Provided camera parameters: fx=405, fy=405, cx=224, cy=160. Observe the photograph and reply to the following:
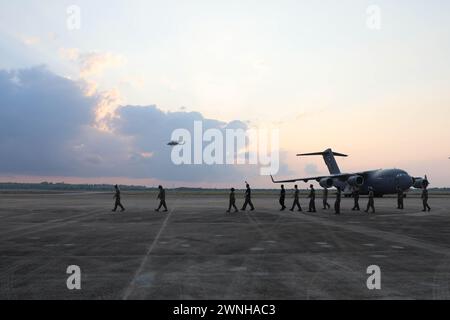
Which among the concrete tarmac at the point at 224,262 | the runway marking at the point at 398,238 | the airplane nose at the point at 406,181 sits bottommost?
the runway marking at the point at 398,238

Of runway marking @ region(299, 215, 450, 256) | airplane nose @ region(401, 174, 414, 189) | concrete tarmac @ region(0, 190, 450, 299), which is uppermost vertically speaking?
Result: airplane nose @ region(401, 174, 414, 189)

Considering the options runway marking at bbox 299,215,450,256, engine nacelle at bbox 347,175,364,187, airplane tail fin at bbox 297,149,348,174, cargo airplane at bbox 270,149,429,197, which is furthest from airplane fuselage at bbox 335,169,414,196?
runway marking at bbox 299,215,450,256

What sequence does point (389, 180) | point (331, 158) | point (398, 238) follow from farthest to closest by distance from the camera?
1. point (331, 158)
2. point (389, 180)
3. point (398, 238)

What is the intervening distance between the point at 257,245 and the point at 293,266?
328 centimetres

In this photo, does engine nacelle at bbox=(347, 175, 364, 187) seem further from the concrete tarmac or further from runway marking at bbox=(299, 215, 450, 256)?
the concrete tarmac

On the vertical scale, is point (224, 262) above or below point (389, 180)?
below

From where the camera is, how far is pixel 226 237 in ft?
46.0

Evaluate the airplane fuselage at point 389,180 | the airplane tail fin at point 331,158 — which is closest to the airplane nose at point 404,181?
the airplane fuselage at point 389,180

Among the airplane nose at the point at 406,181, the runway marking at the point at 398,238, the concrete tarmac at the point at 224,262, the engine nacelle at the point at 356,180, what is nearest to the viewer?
the concrete tarmac at the point at 224,262

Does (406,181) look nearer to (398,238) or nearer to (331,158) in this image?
(331,158)

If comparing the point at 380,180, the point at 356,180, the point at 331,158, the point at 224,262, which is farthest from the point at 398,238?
the point at 331,158

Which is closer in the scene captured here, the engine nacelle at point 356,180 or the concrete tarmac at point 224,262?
the concrete tarmac at point 224,262

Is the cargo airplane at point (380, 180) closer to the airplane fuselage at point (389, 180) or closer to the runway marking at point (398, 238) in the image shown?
the airplane fuselage at point (389, 180)
